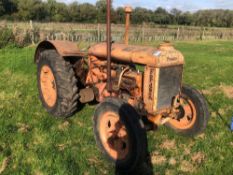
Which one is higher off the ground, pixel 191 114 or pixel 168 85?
pixel 168 85

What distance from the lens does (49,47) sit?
561cm

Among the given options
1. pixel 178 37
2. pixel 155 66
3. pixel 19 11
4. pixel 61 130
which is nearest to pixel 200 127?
pixel 155 66

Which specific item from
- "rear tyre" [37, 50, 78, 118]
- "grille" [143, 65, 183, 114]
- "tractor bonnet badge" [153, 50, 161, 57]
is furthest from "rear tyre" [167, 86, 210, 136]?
"rear tyre" [37, 50, 78, 118]

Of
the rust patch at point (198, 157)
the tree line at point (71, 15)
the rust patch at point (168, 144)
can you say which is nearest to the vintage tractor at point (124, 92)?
the rust patch at point (168, 144)

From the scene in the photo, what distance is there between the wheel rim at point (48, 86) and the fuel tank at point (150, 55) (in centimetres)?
136

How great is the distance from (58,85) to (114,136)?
1.42 metres

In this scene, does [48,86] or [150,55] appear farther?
[48,86]

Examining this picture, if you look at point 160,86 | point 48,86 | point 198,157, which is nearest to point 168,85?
point 160,86

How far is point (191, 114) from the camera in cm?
464

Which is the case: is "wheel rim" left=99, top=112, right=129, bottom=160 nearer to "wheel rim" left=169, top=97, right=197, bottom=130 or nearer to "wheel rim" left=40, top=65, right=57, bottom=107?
"wheel rim" left=169, top=97, right=197, bottom=130

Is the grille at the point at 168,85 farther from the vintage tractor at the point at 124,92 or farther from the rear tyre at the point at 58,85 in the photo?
the rear tyre at the point at 58,85

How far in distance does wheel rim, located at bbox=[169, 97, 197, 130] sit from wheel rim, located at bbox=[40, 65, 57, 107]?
2.19 metres

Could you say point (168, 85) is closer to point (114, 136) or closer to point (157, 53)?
point (157, 53)

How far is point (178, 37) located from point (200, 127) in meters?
27.8
